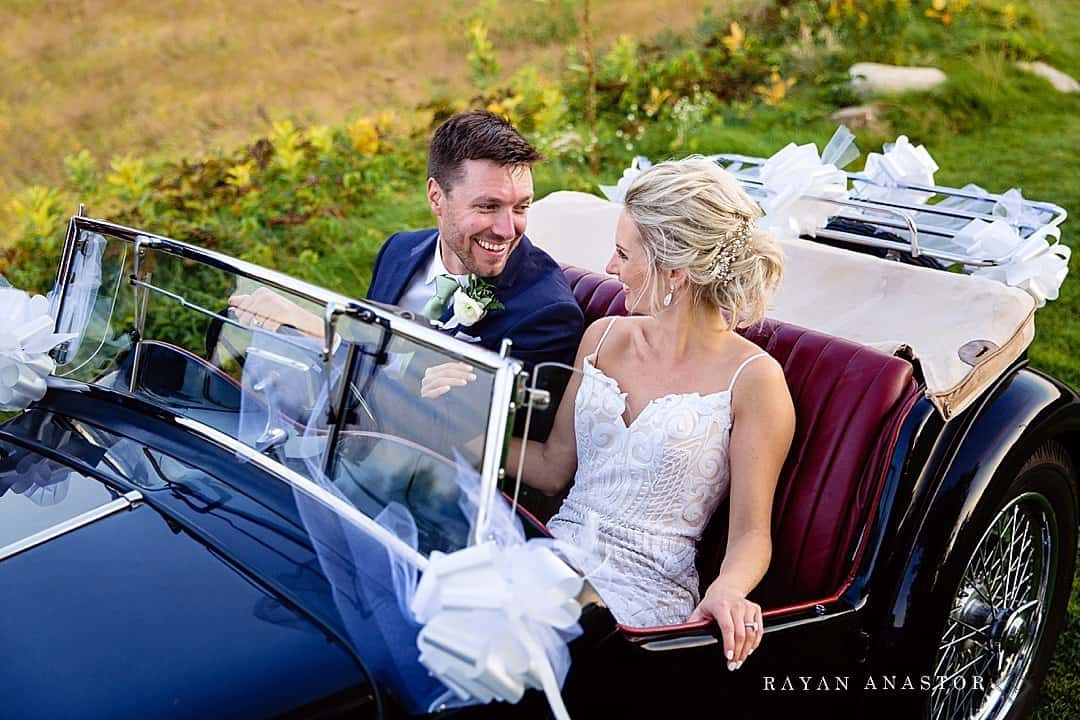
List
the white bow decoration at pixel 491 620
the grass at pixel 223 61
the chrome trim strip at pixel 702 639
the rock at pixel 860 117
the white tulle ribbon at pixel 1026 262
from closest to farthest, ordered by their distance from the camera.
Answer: the white bow decoration at pixel 491 620 → the chrome trim strip at pixel 702 639 → the white tulle ribbon at pixel 1026 262 → the rock at pixel 860 117 → the grass at pixel 223 61

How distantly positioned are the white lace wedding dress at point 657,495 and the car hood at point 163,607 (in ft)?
2.29

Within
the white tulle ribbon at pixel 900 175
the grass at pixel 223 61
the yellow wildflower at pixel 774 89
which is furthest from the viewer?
the grass at pixel 223 61

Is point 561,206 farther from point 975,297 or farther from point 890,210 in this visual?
point 975,297

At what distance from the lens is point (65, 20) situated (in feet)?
26.3

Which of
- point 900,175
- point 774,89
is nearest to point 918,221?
point 900,175

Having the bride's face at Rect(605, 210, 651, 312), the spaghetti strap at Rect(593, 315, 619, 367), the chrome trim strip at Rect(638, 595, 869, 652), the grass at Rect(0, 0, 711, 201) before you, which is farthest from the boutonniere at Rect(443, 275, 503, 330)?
the grass at Rect(0, 0, 711, 201)

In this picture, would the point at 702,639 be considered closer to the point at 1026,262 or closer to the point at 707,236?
the point at 707,236

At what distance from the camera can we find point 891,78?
7000 millimetres

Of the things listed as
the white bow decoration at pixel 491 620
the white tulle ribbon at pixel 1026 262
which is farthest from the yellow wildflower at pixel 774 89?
the white bow decoration at pixel 491 620

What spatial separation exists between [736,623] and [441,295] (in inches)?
44.5

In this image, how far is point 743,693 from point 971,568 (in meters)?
0.72

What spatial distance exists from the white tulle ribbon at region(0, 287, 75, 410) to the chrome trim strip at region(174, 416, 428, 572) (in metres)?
0.41

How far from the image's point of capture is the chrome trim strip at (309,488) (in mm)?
1752

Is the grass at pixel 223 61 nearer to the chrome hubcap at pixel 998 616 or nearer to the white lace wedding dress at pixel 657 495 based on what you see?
the white lace wedding dress at pixel 657 495
